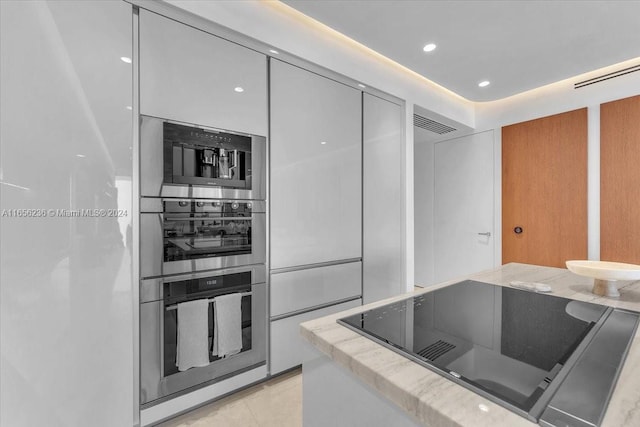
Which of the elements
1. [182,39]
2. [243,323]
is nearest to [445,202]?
[243,323]

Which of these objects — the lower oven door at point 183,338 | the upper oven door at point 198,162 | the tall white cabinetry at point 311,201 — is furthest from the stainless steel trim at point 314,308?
the upper oven door at point 198,162

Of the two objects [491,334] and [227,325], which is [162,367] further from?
[491,334]

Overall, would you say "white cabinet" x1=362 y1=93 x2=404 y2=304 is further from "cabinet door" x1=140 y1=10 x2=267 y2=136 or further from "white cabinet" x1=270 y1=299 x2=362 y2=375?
"cabinet door" x1=140 y1=10 x2=267 y2=136

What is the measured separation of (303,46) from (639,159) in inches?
128

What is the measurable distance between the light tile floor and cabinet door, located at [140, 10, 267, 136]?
5.66 ft

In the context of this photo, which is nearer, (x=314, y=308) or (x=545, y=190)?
(x=314, y=308)

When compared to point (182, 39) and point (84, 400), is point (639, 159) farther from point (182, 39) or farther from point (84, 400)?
point (84, 400)

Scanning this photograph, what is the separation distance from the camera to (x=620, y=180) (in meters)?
2.76

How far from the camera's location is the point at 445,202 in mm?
4262

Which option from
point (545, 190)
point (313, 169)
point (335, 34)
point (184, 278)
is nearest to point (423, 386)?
point (184, 278)

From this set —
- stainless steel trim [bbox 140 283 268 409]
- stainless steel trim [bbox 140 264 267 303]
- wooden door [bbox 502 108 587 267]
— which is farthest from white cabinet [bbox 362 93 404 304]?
wooden door [bbox 502 108 587 267]

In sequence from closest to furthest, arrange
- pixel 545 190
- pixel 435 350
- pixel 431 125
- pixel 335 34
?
pixel 435 350 → pixel 335 34 → pixel 545 190 → pixel 431 125

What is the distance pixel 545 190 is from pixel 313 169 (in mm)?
2892

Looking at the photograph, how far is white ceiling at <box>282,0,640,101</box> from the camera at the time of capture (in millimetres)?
1872
